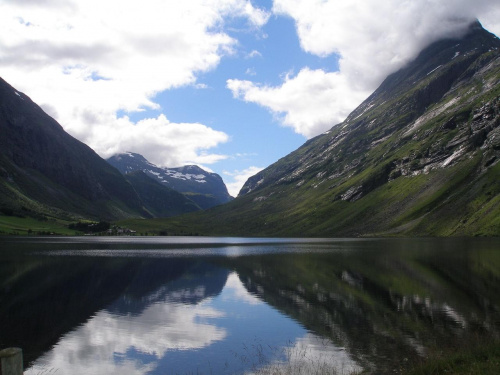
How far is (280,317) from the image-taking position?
40906mm

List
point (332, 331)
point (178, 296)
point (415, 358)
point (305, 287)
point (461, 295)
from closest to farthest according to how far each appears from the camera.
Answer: point (415, 358)
point (332, 331)
point (461, 295)
point (178, 296)
point (305, 287)

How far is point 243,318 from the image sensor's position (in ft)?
137

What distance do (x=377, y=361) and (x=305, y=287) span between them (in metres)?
30.6

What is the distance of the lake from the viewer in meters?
27.9

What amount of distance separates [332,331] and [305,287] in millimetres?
22361

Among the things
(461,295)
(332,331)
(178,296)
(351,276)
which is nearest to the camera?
(332,331)

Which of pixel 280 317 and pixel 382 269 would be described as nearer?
pixel 280 317

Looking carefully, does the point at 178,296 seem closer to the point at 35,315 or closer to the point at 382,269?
the point at 35,315

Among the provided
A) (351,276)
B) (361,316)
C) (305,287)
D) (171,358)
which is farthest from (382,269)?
(171,358)

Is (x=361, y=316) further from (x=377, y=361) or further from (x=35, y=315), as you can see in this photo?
(x=35, y=315)

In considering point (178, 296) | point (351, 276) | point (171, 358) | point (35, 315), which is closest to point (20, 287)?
point (35, 315)

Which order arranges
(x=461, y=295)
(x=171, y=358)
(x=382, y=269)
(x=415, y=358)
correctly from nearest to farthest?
(x=415, y=358) < (x=171, y=358) < (x=461, y=295) < (x=382, y=269)

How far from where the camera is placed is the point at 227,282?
66.1 metres

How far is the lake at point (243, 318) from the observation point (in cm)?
2786
